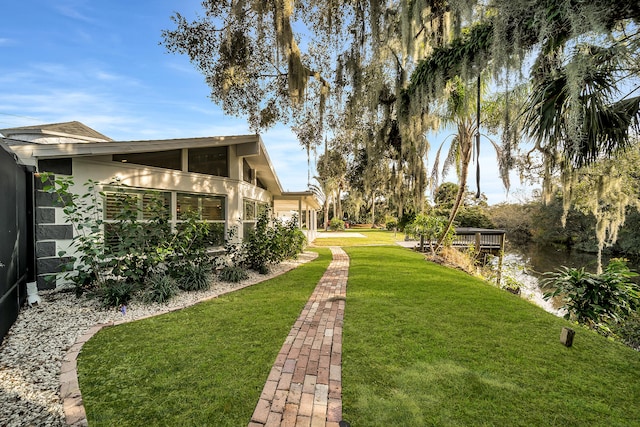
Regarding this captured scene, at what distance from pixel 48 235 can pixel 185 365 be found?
4329 millimetres

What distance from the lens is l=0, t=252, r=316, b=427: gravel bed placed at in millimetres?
2209

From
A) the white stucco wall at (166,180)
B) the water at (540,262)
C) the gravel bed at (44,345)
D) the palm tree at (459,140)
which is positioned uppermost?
the palm tree at (459,140)

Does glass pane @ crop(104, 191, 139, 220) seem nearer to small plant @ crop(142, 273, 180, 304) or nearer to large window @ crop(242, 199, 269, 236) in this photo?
small plant @ crop(142, 273, 180, 304)

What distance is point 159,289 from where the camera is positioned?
197 inches

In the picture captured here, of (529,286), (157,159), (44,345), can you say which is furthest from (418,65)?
(529,286)

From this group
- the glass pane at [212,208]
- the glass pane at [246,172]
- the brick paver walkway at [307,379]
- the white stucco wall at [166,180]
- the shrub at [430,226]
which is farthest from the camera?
the shrub at [430,226]

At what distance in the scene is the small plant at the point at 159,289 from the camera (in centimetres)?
489

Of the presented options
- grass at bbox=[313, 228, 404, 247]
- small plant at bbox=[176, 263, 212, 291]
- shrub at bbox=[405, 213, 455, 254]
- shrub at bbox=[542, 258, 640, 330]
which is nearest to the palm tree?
shrub at bbox=[405, 213, 455, 254]

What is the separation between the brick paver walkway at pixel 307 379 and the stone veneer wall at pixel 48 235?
4641 mm

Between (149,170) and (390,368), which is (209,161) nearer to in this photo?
(149,170)

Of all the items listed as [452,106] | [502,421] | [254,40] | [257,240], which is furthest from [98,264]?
[452,106]

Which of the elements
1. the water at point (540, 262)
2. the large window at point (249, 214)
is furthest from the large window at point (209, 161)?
the water at point (540, 262)

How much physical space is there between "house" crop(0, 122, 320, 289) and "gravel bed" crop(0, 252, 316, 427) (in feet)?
4.08

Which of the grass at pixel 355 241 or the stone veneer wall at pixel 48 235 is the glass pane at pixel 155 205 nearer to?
the stone veneer wall at pixel 48 235
